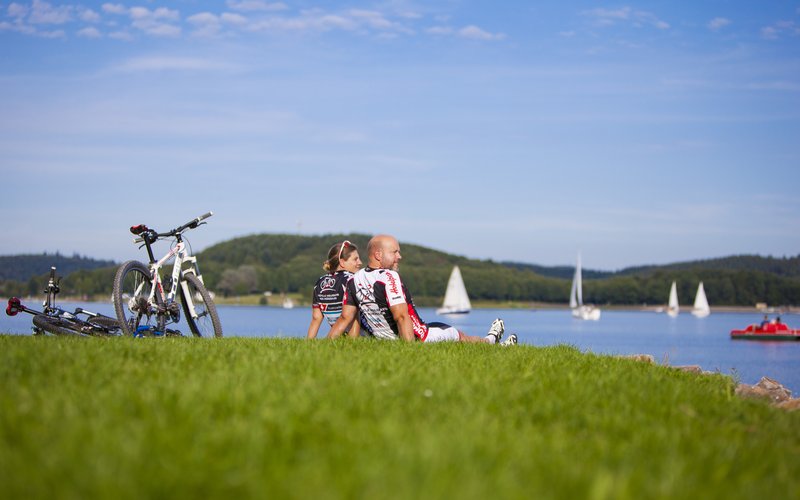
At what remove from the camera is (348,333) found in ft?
38.1

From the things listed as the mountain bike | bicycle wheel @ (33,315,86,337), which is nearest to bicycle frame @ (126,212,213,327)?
the mountain bike

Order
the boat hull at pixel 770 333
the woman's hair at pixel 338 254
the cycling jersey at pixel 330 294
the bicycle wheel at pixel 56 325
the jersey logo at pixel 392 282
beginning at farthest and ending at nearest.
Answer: the boat hull at pixel 770 333 → the woman's hair at pixel 338 254 → the cycling jersey at pixel 330 294 → the bicycle wheel at pixel 56 325 → the jersey logo at pixel 392 282

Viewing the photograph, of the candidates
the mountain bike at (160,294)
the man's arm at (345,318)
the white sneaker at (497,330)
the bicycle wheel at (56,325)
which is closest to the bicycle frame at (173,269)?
the mountain bike at (160,294)

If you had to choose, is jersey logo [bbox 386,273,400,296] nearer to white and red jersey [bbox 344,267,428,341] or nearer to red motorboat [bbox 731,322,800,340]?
white and red jersey [bbox 344,267,428,341]

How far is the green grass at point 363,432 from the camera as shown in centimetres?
356

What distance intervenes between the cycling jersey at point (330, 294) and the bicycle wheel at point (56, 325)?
3434 millimetres

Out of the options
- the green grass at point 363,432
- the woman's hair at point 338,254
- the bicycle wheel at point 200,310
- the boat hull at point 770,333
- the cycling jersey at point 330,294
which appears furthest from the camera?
the boat hull at point 770,333

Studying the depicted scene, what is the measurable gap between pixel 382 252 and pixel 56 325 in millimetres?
4721

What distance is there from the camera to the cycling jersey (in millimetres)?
12828

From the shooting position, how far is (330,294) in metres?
12.9

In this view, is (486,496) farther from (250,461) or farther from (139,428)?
(139,428)

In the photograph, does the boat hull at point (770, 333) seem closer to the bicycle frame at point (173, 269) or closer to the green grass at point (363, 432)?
the bicycle frame at point (173, 269)

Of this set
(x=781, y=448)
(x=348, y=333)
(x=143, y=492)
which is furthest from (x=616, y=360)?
(x=143, y=492)

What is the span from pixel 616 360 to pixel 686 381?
1500 millimetres
